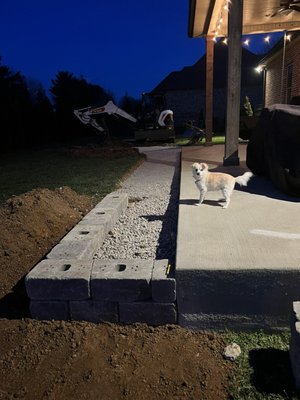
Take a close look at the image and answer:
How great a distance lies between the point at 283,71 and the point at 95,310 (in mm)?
11203

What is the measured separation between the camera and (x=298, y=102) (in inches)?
296

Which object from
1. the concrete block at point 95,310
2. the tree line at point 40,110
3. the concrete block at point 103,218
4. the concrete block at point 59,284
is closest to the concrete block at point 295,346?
the concrete block at point 95,310

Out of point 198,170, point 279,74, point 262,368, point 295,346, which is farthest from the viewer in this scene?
point 279,74

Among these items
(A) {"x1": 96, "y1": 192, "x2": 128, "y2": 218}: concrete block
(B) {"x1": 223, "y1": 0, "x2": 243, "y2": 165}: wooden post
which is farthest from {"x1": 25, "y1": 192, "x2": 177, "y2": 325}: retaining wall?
(B) {"x1": 223, "y1": 0, "x2": 243, "y2": 165}: wooden post

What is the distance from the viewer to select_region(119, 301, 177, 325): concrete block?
7.04 ft

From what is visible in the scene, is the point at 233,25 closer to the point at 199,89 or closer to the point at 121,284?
the point at 121,284

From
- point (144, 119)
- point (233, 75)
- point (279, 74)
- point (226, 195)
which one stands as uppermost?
point (279, 74)

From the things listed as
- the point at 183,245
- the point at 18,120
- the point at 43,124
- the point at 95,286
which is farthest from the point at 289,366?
the point at 43,124

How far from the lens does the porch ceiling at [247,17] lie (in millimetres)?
7520

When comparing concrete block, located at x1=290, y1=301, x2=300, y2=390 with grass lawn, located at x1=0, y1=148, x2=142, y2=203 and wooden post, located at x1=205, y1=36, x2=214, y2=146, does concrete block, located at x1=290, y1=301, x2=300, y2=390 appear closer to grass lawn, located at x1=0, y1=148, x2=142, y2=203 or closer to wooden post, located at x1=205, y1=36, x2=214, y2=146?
grass lawn, located at x1=0, y1=148, x2=142, y2=203

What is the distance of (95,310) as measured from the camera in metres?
2.22

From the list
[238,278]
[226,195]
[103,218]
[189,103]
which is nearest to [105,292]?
[238,278]

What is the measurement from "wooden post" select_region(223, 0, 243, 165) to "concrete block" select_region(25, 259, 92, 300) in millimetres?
4367

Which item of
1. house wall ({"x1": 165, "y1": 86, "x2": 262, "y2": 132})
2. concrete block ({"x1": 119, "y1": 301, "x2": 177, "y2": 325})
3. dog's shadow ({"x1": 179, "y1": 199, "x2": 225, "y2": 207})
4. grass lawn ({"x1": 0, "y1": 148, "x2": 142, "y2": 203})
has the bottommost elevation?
grass lawn ({"x1": 0, "y1": 148, "x2": 142, "y2": 203})
